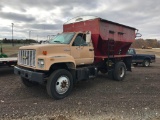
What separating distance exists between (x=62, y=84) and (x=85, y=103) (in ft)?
3.56

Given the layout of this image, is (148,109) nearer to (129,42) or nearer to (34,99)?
(34,99)

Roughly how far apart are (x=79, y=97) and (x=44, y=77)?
1.45 meters

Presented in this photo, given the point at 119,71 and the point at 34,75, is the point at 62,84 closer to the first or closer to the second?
the point at 34,75

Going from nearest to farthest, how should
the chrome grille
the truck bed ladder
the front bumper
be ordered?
1. the front bumper
2. the chrome grille
3. the truck bed ladder

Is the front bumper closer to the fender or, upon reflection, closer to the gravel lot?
the fender

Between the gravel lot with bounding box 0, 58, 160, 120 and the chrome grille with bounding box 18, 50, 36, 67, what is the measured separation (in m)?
1.15

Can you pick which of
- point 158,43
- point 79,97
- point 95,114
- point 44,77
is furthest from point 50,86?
point 158,43

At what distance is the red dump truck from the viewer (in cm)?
609

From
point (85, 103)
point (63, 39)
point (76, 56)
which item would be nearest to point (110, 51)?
point (76, 56)

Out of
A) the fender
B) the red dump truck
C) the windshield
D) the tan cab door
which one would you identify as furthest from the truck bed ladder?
the fender

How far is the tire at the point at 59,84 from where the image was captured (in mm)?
6035

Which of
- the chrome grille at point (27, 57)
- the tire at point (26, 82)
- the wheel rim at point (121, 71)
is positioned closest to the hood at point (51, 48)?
the chrome grille at point (27, 57)

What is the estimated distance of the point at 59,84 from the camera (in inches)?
248

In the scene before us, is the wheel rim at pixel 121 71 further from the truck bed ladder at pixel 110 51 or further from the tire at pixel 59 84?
the tire at pixel 59 84
